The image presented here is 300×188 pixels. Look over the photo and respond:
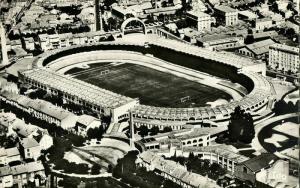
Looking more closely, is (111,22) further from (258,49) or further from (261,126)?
(261,126)

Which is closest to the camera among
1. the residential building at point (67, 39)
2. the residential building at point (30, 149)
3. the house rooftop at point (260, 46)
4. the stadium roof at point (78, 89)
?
the residential building at point (30, 149)

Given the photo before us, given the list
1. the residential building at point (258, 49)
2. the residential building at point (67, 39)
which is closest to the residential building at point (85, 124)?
the residential building at point (258, 49)

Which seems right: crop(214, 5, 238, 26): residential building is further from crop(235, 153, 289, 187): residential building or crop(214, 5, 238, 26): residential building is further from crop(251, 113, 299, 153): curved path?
crop(235, 153, 289, 187): residential building

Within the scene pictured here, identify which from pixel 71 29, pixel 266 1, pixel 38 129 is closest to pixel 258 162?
pixel 38 129

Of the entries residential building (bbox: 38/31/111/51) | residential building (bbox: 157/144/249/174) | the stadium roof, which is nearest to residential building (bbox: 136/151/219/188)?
residential building (bbox: 157/144/249/174)

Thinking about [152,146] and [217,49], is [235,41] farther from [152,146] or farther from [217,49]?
[152,146]

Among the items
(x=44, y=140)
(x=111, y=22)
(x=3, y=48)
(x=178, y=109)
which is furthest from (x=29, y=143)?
(x=111, y=22)

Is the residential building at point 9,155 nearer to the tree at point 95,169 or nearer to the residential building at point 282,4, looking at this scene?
the tree at point 95,169
